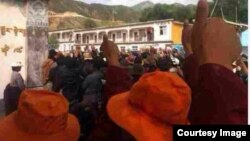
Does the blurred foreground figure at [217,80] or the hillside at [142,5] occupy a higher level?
the hillside at [142,5]

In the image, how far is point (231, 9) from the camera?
162 centimetres

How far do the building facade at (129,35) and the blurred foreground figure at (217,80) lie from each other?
687 millimetres

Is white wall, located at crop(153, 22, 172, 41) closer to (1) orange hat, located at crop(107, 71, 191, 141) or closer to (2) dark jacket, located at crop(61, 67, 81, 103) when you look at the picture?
(2) dark jacket, located at crop(61, 67, 81, 103)

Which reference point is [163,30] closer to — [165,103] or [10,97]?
[10,97]

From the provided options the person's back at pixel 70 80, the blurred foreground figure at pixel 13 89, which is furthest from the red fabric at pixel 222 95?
the person's back at pixel 70 80

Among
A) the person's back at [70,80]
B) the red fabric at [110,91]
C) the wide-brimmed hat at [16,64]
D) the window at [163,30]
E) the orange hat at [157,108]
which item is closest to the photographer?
the orange hat at [157,108]

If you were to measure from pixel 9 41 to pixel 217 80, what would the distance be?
4.32 feet

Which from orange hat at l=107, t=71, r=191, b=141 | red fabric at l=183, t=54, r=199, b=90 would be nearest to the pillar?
red fabric at l=183, t=54, r=199, b=90

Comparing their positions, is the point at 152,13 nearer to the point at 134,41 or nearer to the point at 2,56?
the point at 134,41

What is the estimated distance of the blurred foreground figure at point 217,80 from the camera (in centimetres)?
82

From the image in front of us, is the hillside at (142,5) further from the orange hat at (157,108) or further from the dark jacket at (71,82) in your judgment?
the orange hat at (157,108)

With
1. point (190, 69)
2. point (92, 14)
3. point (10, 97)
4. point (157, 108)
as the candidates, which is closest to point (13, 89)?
point (10, 97)

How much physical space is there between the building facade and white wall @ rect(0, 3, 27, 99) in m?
0.26

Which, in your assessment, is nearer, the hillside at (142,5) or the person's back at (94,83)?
the hillside at (142,5)
